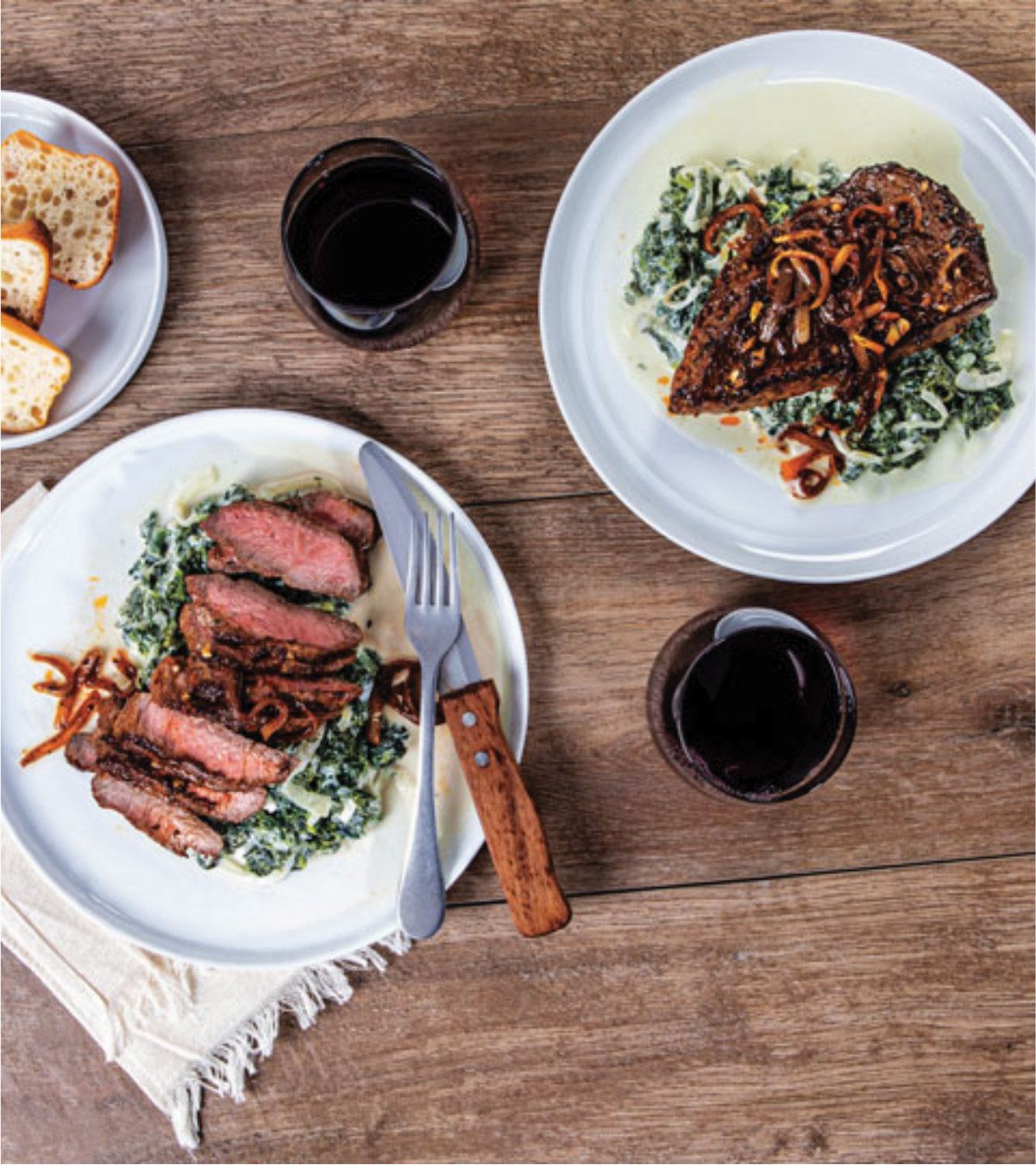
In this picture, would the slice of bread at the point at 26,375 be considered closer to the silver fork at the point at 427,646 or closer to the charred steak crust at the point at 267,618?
the charred steak crust at the point at 267,618

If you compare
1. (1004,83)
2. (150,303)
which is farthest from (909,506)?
(150,303)

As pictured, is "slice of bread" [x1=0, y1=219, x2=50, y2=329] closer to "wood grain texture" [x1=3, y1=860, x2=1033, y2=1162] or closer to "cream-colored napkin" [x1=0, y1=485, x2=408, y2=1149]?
"cream-colored napkin" [x1=0, y1=485, x2=408, y2=1149]

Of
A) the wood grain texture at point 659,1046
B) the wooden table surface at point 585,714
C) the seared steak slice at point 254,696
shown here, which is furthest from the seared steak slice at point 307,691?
the wood grain texture at point 659,1046

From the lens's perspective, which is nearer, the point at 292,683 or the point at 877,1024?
the point at 292,683

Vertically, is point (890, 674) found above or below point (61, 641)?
below

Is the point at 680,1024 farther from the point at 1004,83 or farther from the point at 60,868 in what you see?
the point at 1004,83

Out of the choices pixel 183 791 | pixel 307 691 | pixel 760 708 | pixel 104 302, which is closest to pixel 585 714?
pixel 760 708

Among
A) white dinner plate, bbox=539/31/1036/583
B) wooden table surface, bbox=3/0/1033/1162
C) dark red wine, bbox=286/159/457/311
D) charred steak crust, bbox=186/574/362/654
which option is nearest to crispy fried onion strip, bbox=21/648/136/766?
charred steak crust, bbox=186/574/362/654
